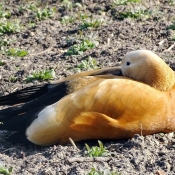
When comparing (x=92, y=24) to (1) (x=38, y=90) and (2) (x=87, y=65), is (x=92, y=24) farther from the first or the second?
(1) (x=38, y=90)

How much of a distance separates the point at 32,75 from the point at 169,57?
1.73m

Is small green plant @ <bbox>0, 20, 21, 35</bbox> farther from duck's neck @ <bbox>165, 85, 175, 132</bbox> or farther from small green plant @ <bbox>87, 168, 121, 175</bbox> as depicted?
small green plant @ <bbox>87, 168, 121, 175</bbox>

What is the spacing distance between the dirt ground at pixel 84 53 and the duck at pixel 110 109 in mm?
112

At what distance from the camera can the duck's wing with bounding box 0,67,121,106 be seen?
6027mm

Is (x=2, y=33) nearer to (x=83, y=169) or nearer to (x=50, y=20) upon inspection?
(x=50, y=20)

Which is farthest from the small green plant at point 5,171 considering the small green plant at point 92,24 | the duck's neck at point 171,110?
the small green plant at point 92,24

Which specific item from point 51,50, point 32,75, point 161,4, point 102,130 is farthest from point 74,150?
point 161,4

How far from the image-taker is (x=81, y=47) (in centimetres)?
Result: 826

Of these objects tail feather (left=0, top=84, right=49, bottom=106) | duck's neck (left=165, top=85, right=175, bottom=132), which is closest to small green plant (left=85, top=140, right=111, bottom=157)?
duck's neck (left=165, top=85, right=175, bottom=132)

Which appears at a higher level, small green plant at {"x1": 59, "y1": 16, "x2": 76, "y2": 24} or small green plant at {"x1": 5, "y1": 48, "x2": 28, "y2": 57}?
small green plant at {"x1": 59, "y1": 16, "x2": 76, "y2": 24}

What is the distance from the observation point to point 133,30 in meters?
8.84

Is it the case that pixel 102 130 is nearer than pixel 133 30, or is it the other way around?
pixel 102 130

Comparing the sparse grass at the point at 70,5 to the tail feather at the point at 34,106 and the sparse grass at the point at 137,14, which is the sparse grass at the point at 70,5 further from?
the tail feather at the point at 34,106

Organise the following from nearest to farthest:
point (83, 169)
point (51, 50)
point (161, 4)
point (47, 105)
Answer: point (83, 169) → point (47, 105) → point (51, 50) → point (161, 4)
